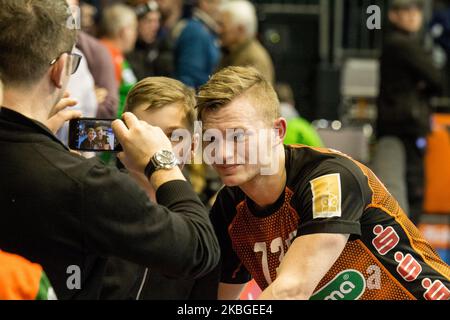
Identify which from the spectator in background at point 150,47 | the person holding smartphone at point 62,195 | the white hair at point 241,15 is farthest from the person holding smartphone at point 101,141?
the spectator in background at point 150,47

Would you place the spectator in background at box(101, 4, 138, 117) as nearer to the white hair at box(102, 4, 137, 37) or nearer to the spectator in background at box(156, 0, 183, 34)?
the white hair at box(102, 4, 137, 37)

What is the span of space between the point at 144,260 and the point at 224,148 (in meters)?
0.72

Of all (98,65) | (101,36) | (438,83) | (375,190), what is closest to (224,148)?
(375,190)

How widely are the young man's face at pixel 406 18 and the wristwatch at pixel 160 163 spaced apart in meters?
5.36

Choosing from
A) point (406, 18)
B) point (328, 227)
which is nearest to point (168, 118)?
point (328, 227)

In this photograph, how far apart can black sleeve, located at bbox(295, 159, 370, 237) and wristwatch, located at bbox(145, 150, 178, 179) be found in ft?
1.79

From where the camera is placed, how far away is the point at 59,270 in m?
2.47

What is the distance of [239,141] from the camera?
3029mm

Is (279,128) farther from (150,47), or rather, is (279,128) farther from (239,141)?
(150,47)

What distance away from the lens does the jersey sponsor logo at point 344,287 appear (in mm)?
3080

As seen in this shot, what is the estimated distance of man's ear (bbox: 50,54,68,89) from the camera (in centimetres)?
252

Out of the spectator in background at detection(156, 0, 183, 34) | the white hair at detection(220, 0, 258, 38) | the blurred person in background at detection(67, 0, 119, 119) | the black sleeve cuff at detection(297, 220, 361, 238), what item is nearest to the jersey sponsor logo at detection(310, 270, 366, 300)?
the black sleeve cuff at detection(297, 220, 361, 238)

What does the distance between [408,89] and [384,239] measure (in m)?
4.79
